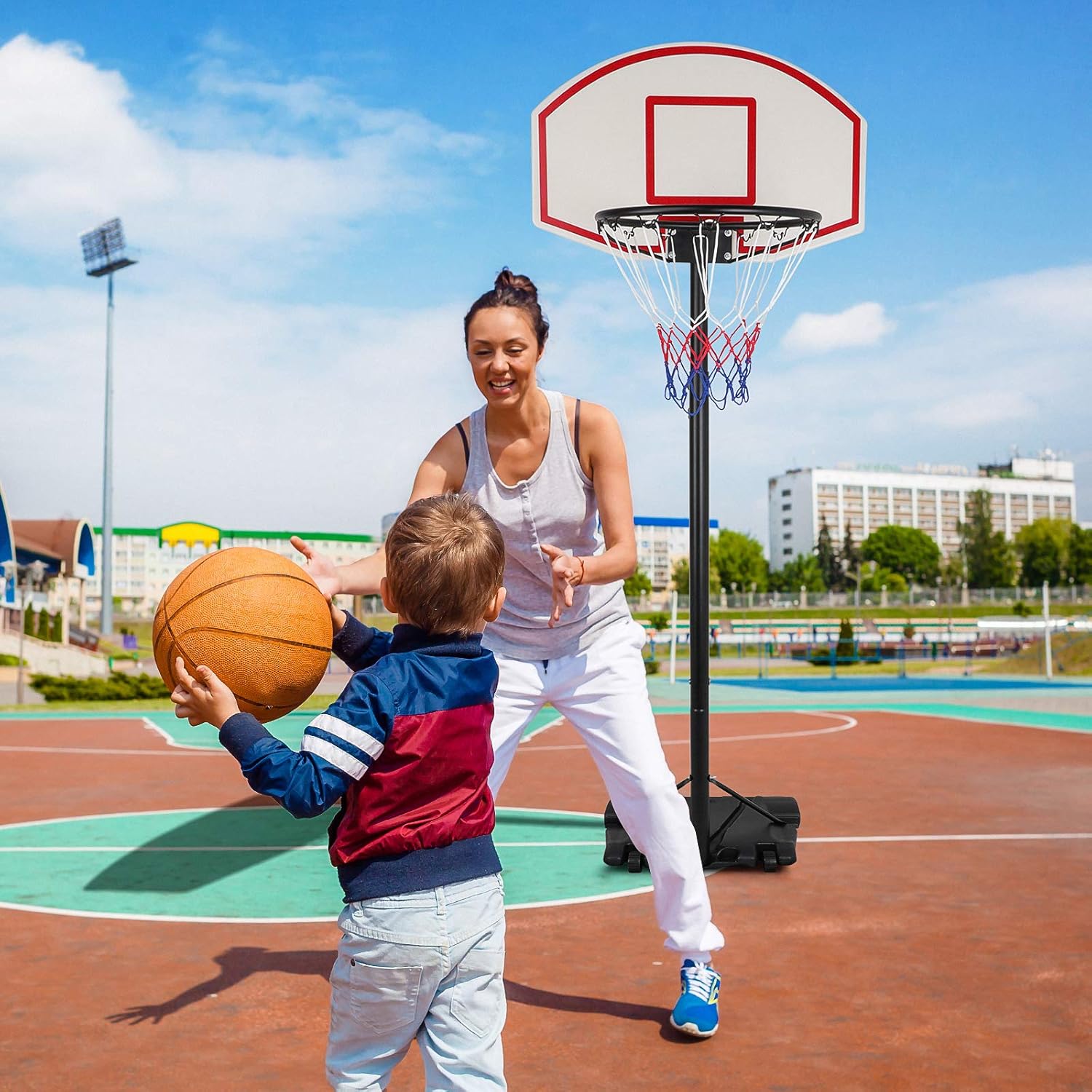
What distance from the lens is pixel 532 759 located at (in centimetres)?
1190

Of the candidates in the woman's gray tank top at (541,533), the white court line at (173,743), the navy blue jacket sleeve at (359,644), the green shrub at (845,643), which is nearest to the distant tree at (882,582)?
the green shrub at (845,643)

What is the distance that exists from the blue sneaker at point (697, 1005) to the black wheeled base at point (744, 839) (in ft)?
7.68

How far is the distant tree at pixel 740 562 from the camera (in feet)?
395

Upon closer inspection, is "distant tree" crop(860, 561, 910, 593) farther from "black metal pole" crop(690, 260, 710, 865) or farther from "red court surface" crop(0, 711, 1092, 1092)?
"red court surface" crop(0, 711, 1092, 1092)

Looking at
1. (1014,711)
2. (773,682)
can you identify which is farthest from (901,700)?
(773,682)

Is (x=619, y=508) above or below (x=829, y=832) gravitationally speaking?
above

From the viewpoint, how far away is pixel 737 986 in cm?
445

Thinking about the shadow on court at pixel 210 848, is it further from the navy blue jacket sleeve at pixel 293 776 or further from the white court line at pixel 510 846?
the navy blue jacket sleeve at pixel 293 776

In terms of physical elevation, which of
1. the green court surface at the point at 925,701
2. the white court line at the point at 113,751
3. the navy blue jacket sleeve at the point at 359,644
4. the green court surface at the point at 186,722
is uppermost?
the navy blue jacket sleeve at the point at 359,644

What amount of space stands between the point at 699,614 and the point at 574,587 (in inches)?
108

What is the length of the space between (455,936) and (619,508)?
1.90 m

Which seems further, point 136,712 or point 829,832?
point 136,712

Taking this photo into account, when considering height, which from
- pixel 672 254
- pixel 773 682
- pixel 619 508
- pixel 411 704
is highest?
pixel 672 254

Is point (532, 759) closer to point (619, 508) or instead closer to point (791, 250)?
point (791, 250)
